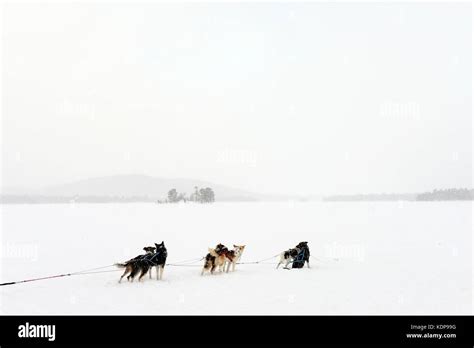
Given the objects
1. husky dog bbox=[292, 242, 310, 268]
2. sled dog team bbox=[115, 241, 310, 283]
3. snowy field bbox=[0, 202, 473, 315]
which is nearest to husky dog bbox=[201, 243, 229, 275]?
sled dog team bbox=[115, 241, 310, 283]

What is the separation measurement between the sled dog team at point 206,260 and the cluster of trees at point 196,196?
65624mm

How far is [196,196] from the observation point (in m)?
80.5

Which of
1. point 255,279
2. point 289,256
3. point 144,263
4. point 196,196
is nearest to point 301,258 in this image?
point 289,256

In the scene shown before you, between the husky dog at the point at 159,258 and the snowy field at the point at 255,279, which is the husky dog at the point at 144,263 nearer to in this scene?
the husky dog at the point at 159,258

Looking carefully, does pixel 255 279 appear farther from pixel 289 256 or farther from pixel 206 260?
pixel 289 256

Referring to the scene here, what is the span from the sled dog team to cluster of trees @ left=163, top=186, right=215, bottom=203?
215 ft

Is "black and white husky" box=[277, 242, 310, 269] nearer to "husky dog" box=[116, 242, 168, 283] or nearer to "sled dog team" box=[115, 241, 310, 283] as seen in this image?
"sled dog team" box=[115, 241, 310, 283]

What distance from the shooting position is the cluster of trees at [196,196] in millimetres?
76688

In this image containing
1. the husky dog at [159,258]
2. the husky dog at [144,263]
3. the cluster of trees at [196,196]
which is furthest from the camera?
the cluster of trees at [196,196]

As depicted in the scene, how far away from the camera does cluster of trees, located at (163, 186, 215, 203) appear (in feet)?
252

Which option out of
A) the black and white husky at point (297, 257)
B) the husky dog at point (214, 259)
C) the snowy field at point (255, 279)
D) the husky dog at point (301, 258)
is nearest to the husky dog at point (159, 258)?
the snowy field at point (255, 279)

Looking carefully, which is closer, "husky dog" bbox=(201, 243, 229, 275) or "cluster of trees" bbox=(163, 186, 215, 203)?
"husky dog" bbox=(201, 243, 229, 275)
